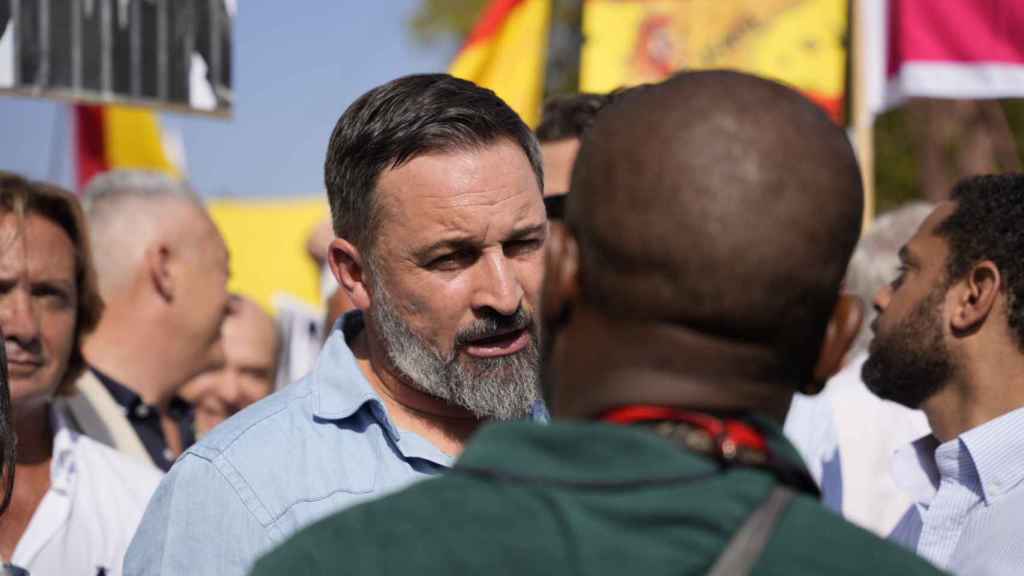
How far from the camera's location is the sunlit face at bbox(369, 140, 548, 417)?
276cm

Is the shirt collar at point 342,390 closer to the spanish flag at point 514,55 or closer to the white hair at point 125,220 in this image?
the white hair at point 125,220

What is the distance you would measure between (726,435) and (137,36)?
130 inches

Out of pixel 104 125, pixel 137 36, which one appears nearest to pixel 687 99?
pixel 137 36

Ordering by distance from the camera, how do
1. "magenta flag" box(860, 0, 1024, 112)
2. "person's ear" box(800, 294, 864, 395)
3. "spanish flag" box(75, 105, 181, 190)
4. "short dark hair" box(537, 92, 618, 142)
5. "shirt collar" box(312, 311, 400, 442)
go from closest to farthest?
"person's ear" box(800, 294, 864, 395) → "shirt collar" box(312, 311, 400, 442) → "short dark hair" box(537, 92, 618, 142) → "magenta flag" box(860, 0, 1024, 112) → "spanish flag" box(75, 105, 181, 190)

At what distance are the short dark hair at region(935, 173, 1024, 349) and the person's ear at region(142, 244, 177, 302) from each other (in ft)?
8.52

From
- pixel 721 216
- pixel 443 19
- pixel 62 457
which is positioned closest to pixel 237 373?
pixel 62 457

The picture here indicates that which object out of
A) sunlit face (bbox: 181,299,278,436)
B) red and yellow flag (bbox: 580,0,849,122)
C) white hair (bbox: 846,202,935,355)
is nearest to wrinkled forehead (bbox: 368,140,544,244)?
white hair (bbox: 846,202,935,355)

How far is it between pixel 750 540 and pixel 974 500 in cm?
213

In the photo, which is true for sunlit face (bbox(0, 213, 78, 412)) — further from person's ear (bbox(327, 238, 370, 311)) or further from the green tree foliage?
the green tree foliage

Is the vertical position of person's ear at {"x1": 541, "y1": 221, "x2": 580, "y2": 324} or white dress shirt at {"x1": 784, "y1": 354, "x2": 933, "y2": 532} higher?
person's ear at {"x1": 541, "y1": 221, "x2": 580, "y2": 324}

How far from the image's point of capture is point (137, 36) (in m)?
4.29

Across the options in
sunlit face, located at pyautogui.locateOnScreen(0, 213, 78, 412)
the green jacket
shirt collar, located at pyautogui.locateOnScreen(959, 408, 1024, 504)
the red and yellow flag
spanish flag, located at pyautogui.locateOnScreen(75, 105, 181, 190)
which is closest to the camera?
the green jacket

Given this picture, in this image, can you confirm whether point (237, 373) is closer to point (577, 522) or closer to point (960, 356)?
point (960, 356)

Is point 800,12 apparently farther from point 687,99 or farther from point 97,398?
point 687,99
